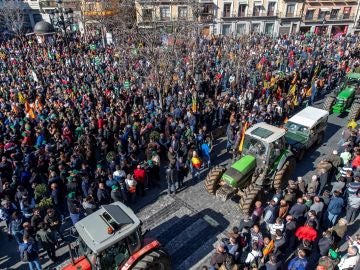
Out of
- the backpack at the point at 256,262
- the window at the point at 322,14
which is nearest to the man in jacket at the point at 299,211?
the backpack at the point at 256,262

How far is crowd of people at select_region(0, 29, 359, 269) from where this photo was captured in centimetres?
961

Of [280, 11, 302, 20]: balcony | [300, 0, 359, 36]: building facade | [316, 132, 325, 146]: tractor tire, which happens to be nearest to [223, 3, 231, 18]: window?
[280, 11, 302, 20]: balcony

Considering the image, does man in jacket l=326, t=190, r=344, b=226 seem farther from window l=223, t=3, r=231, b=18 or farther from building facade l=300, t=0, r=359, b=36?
building facade l=300, t=0, r=359, b=36

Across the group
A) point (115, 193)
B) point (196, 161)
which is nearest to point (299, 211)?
point (196, 161)

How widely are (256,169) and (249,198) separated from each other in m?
1.36

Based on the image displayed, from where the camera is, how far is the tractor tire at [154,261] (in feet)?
23.2

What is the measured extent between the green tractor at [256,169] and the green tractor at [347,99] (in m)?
7.66

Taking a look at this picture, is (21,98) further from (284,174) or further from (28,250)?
(284,174)

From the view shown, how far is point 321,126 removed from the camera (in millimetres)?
14336

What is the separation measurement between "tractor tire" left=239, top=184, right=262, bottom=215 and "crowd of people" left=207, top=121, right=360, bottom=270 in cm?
68

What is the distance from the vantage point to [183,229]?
995 cm

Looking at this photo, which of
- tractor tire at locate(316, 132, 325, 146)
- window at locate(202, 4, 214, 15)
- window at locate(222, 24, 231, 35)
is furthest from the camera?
window at locate(222, 24, 231, 35)

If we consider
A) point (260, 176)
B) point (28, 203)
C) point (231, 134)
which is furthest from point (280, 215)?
point (28, 203)

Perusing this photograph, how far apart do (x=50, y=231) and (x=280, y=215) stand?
21.6 feet
